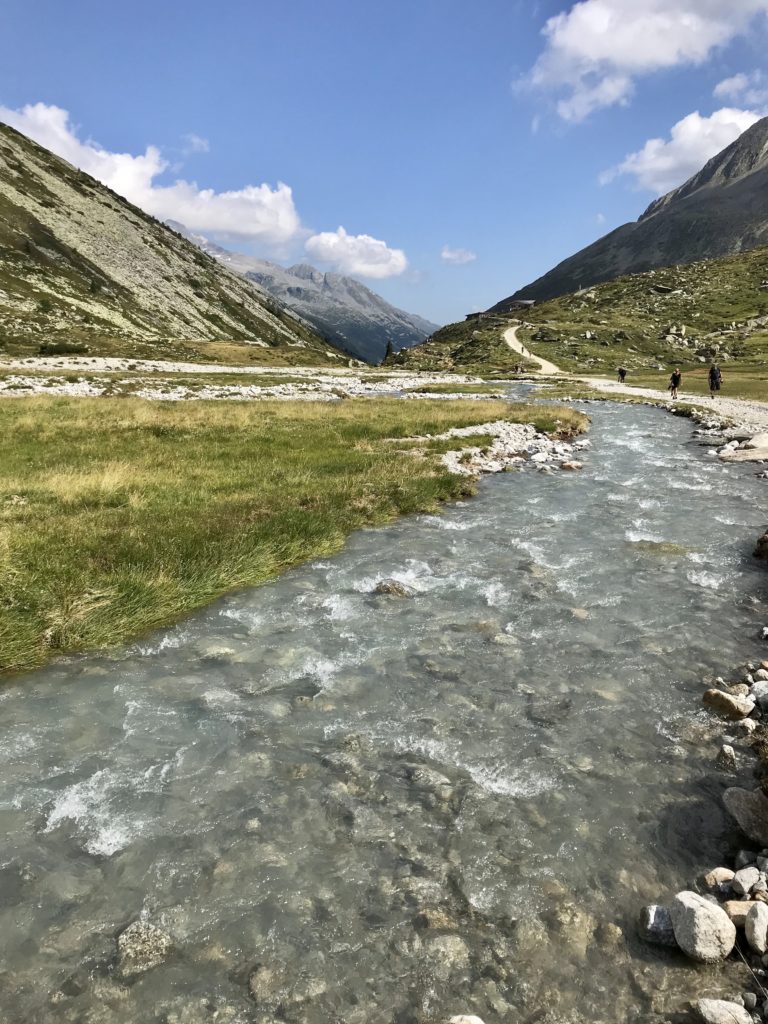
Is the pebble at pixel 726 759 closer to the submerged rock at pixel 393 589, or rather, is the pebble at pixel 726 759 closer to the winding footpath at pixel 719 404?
the submerged rock at pixel 393 589

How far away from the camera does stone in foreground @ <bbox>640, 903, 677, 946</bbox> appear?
5.61 m

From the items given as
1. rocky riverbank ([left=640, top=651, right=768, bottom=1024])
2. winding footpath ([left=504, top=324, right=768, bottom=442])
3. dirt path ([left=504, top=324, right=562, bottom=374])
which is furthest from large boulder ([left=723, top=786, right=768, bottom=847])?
dirt path ([left=504, top=324, right=562, bottom=374])

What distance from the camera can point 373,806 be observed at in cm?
742

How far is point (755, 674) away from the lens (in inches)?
389

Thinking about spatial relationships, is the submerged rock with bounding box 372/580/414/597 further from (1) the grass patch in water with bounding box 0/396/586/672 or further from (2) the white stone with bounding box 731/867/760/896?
(2) the white stone with bounding box 731/867/760/896

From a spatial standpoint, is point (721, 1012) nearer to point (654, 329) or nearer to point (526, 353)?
point (526, 353)

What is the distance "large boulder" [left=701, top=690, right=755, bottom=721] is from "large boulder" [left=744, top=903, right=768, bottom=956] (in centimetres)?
416

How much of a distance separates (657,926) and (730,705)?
14.7 ft

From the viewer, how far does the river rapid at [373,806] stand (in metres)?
5.34

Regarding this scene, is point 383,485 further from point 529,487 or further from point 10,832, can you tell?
point 10,832

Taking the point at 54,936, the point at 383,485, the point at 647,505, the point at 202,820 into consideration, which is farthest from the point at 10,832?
the point at 647,505

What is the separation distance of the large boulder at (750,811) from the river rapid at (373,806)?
24 centimetres

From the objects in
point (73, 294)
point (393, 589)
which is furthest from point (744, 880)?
point (73, 294)

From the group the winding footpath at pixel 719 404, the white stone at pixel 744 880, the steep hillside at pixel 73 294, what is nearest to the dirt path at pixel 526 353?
the winding footpath at pixel 719 404
